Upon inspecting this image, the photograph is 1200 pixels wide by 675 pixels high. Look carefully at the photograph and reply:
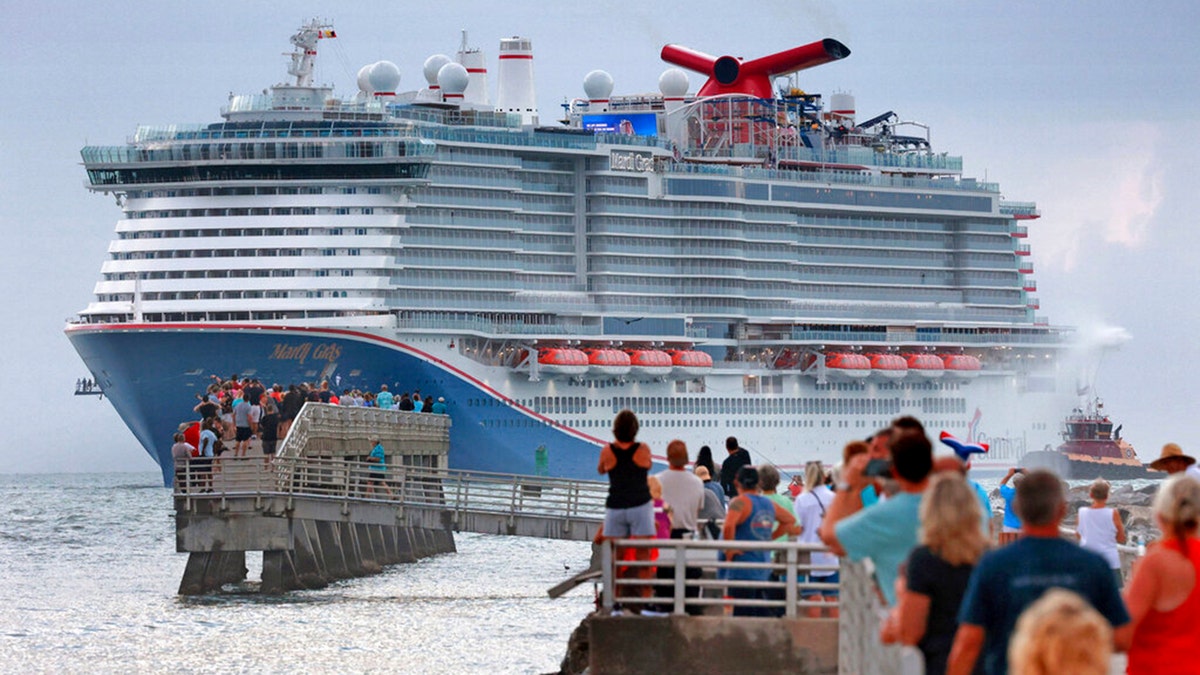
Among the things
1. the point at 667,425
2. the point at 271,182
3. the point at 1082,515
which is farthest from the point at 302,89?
the point at 1082,515

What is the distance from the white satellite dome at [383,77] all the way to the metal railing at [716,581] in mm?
63675

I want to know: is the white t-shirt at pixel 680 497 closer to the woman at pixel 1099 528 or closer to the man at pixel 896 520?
the woman at pixel 1099 528

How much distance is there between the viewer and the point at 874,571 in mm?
9695

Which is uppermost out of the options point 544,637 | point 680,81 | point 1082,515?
point 680,81

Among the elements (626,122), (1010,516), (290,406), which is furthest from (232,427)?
(626,122)

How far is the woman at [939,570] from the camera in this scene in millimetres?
8219

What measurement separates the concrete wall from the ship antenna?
5952 cm

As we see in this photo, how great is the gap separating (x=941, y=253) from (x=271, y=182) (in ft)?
102

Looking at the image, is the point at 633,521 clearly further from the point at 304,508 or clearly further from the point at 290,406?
the point at 290,406

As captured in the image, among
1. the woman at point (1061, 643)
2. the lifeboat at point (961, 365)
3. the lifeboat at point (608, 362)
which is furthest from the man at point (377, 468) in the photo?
the lifeboat at point (961, 365)

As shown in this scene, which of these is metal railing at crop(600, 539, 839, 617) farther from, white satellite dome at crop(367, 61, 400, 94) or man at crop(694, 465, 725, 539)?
white satellite dome at crop(367, 61, 400, 94)

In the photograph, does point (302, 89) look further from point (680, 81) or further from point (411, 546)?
point (411, 546)

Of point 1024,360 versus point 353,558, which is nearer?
point 353,558

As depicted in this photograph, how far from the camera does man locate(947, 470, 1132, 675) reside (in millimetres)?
7844
